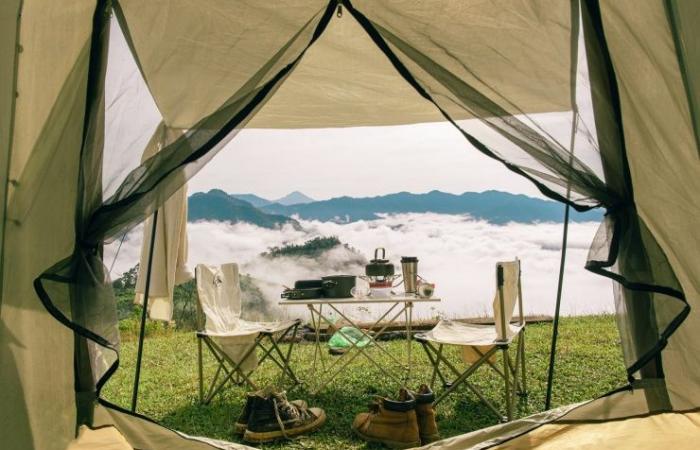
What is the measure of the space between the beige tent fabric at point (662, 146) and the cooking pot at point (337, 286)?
1.87 meters

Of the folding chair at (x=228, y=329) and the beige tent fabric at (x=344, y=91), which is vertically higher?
the beige tent fabric at (x=344, y=91)

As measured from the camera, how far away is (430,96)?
2.24 meters

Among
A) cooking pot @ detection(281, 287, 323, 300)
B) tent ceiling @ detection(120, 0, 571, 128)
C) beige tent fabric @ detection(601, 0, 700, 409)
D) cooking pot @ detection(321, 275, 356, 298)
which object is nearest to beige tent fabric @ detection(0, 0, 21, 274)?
tent ceiling @ detection(120, 0, 571, 128)

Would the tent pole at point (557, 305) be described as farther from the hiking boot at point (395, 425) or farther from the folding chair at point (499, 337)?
the hiking boot at point (395, 425)

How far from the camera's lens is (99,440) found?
206 cm

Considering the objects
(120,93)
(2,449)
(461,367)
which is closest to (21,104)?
(120,93)

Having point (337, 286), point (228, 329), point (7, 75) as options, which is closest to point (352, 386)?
point (337, 286)

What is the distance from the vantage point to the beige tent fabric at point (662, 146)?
7.01 feet

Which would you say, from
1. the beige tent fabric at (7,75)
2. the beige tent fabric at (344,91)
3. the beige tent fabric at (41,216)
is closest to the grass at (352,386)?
the beige tent fabric at (41,216)

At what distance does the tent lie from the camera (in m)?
2.07

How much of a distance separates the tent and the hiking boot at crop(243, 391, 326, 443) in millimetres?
770

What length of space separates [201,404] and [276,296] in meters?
0.81

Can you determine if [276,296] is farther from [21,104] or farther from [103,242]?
[21,104]

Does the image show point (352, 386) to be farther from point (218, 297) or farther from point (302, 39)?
point (302, 39)
